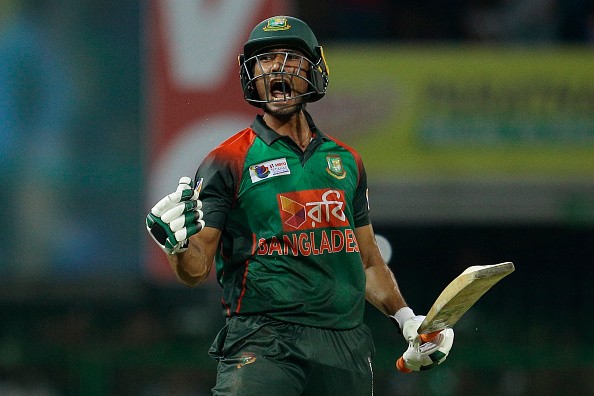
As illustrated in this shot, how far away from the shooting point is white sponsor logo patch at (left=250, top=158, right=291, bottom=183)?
4.70 meters

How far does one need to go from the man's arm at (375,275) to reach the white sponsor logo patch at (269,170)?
48 centimetres

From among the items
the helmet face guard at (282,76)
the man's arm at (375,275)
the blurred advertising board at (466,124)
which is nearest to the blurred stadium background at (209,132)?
the blurred advertising board at (466,124)

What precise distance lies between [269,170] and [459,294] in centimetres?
80

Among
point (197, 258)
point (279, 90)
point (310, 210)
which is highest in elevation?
point (279, 90)

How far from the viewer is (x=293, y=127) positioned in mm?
4902

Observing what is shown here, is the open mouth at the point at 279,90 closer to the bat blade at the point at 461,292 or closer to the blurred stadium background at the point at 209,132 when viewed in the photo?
the bat blade at the point at 461,292

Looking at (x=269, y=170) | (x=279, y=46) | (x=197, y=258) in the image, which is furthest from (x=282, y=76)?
(x=197, y=258)

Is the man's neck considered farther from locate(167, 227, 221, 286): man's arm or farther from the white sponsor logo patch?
locate(167, 227, 221, 286): man's arm

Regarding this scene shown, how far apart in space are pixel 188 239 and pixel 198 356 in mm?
6350

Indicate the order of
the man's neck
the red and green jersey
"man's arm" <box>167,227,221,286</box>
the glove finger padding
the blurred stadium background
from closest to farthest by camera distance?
"man's arm" <box>167,227,221,286</box>, the red and green jersey, the glove finger padding, the man's neck, the blurred stadium background

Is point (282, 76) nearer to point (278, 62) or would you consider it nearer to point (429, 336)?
point (278, 62)

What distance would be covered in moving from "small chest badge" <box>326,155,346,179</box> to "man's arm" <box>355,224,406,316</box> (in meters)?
0.29

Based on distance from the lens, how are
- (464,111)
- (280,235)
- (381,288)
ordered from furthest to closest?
(464,111) → (381,288) → (280,235)

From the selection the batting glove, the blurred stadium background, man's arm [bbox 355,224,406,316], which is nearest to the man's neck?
man's arm [bbox 355,224,406,316]
